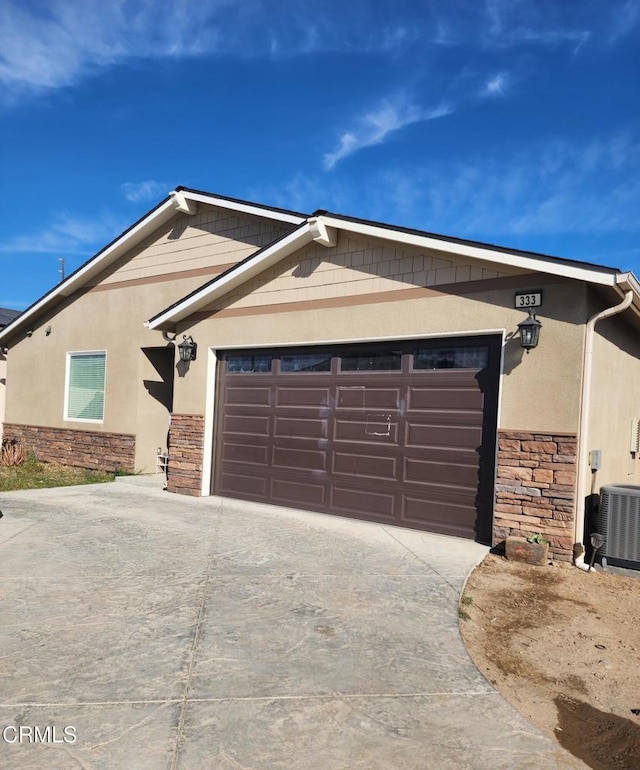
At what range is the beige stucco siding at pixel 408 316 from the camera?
20.2ft

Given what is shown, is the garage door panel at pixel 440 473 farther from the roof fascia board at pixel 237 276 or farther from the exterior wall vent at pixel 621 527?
the roof fascia board at pixel 237 276

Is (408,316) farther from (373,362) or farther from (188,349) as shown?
(188,349)

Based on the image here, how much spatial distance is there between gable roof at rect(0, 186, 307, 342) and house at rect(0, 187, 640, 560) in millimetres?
56

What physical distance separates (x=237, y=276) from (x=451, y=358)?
372cm

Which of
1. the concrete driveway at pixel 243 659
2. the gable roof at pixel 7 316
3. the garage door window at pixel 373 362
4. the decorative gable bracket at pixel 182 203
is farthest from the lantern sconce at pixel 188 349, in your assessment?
the gable roof at pixel 7 316

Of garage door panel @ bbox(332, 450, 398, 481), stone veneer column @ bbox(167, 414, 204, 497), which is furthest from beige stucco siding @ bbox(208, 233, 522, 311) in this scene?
garage door panel @ bbox(332, 450, 398, 481)

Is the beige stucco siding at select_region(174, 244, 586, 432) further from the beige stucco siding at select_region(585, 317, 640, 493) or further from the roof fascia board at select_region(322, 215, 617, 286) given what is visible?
the beige stucco siding at select_region(585, 317, 640, 493)

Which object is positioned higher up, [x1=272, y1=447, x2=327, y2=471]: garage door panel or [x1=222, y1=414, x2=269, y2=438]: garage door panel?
[x1=222, y1=414, x2=269, y2=438]: garage door panel

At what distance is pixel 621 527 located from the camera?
19.4 ft

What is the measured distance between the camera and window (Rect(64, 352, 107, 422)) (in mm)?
12461

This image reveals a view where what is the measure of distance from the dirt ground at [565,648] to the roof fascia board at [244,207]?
6.53m

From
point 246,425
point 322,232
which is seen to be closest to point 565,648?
point 322,232

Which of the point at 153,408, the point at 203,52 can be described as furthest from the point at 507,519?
the point at 203,52

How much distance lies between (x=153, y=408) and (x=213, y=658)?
898cm
